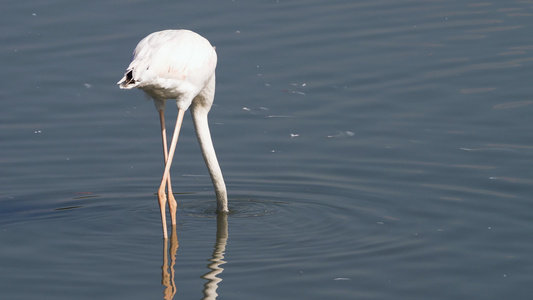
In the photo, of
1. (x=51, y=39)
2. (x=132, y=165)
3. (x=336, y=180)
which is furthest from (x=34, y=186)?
(x=51, y=39)

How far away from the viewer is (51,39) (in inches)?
490

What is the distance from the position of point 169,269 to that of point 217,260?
37 centimetres

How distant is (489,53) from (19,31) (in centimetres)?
577

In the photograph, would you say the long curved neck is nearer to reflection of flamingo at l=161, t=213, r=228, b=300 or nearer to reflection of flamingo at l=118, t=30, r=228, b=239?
reflection of flamingo at l=118, t=30, r=228, b=239

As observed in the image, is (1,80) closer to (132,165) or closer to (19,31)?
(19,31)

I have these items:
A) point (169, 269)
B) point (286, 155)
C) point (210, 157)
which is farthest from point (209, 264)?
point (286, 155)

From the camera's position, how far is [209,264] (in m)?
7.29

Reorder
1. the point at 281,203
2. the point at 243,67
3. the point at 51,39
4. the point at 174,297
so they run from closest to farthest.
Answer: the point at 174,297, the point at 281,203, the point at 243,67, the point at 51,39

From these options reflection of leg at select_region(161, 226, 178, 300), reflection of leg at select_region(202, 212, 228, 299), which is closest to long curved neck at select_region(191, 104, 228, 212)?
reflection of leg at select_region(202, 212, 228, 299)

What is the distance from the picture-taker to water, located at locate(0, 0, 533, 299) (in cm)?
710

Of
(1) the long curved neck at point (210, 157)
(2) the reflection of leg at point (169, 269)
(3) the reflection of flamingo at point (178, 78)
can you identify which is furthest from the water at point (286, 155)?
(3) the reflection of flamingo at point (178, 78)

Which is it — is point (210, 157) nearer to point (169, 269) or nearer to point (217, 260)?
point (217, 260)

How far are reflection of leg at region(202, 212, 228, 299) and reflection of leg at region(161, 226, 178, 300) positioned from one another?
229 mm

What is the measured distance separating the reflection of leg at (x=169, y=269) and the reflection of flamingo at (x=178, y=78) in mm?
107
